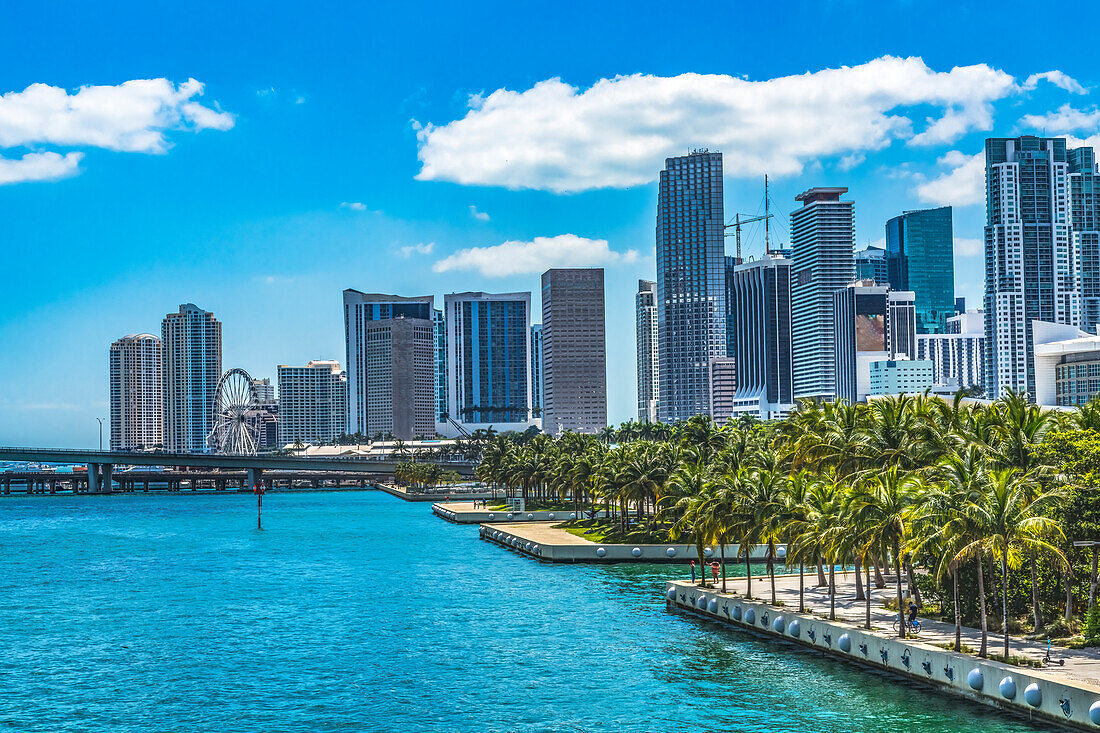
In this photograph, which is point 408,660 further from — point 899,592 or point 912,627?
point 912,627

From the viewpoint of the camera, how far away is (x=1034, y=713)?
154ft

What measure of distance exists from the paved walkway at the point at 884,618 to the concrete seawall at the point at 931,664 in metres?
1.09

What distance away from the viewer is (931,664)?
5381 cm

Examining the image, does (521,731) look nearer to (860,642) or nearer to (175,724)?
(175,724)

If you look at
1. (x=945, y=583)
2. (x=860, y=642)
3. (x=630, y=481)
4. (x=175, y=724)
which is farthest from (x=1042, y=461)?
(x=630, y=481)

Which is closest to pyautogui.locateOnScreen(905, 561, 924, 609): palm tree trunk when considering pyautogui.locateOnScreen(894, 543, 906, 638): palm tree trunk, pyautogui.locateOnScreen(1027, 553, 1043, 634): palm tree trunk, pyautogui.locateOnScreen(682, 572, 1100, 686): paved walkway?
pyautogui.locateOnScreen(894, 543, 906, 638): palm tree trunk

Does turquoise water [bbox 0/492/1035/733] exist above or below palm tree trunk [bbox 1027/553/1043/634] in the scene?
below

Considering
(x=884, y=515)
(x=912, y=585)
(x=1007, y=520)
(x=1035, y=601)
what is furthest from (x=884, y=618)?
(x=1007, y=520)

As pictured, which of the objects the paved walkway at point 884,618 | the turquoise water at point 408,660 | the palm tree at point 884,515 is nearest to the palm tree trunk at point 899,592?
the palm tree at point 884,515

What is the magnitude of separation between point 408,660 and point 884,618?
27076mm

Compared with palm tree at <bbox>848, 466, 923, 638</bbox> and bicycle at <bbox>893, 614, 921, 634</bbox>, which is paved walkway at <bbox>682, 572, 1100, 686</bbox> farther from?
palm tree at <bbox>848, 466, 923, 638</bbox>

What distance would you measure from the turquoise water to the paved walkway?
11.6ft

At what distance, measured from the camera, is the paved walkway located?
1943 inches

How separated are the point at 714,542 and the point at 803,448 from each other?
18.5 meters
